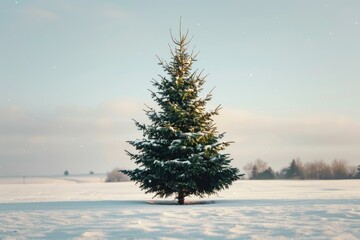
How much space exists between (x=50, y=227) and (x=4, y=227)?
1656 mm

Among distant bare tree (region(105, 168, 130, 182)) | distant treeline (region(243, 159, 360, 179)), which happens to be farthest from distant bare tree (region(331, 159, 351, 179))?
distant bare tree (region(105, 168, 130, 182))

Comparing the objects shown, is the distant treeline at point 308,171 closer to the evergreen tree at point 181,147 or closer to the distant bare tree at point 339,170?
the distant bare tree at point 339,170

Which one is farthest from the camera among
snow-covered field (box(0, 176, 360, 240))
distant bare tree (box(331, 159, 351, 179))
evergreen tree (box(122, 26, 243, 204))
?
distant bare tree (box(331, 159, 351, 179))

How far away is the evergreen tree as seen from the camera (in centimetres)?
1975

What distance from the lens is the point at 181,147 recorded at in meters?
19.6

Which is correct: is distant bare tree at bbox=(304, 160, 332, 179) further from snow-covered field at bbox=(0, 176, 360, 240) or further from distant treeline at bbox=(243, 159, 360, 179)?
snow-covered field at bbox=(0, 176, 360, 240)

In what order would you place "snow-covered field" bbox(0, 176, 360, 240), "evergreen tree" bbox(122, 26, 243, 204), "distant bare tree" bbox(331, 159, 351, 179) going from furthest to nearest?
1. "distant bare tree" bbox(331, 159, 351, 179)
2. "evergreen tree" bbox(122, 26, 243, 204)
3. "snow-covered field" bbox(0, 176, 360, 240)

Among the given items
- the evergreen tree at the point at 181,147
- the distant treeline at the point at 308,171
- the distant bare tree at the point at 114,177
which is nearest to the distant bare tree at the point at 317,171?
the distant treeline at the point at 308,171

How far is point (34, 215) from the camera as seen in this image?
→ 15.0m

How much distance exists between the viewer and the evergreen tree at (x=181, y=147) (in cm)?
1975

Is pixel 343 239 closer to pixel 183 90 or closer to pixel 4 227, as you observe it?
pixel 4 227

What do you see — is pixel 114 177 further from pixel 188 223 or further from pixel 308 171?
pixel 188 223

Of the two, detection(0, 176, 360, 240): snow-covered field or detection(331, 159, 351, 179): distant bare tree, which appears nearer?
detection(0, 176, 360, 240): snow-covered field

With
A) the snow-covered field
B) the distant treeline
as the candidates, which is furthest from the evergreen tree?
the distant treeline
